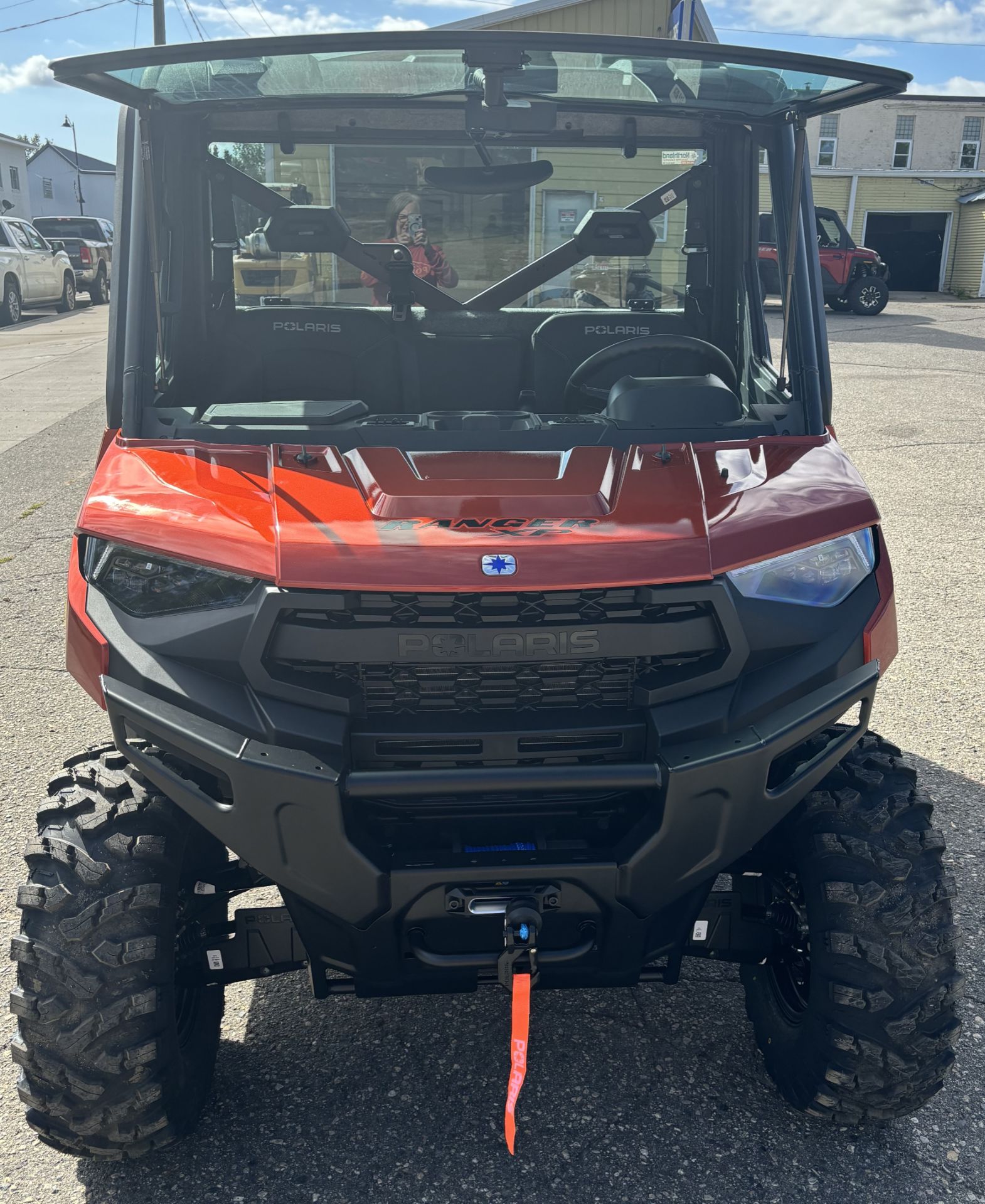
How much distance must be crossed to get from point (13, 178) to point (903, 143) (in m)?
37.2

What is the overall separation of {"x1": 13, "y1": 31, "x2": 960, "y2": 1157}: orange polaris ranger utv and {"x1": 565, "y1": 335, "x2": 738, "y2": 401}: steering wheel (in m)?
0.50

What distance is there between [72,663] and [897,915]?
177cm

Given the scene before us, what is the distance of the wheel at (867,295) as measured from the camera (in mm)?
21625

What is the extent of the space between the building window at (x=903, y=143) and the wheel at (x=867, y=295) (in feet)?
56.7

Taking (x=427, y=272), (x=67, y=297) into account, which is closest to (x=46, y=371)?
(x=67, y=297)

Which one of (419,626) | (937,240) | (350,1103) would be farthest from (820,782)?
(937,240)

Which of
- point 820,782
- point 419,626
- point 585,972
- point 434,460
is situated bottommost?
point 585,972

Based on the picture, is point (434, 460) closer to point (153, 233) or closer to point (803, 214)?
point (153, 233)

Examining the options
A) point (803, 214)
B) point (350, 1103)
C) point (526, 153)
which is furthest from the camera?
point (526, 153)

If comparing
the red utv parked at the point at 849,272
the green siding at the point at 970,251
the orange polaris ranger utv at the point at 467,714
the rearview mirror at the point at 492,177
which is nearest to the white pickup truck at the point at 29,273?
the red utv parked at the point at 849,272

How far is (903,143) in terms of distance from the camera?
119 feet

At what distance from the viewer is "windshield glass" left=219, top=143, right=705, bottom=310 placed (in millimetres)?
3467

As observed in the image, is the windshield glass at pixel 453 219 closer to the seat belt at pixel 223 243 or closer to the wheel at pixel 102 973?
the seat belt at pixel 223 243

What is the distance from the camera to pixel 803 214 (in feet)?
10.0
